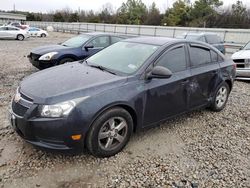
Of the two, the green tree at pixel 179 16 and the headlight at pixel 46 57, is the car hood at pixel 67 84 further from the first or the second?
the green tree at pixel 179 16

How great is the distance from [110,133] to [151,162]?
2.26 feet

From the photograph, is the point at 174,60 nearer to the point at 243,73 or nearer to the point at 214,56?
Result: the point at 214,56

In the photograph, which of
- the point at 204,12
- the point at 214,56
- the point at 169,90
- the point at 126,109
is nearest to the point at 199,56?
the point at 214,56

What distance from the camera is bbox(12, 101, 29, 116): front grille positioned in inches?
118

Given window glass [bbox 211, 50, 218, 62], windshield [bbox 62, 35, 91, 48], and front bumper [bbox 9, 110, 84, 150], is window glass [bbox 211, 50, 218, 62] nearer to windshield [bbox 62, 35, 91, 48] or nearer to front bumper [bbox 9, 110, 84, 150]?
front bumper [bbox 9, 110, 84, 150]

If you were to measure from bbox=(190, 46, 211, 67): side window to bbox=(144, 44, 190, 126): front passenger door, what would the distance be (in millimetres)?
218

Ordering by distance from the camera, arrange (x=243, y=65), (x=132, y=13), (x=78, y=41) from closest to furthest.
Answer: (x=243, y=65), (x=78, y=41), (x=132, y=13)

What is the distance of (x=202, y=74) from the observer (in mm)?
4367

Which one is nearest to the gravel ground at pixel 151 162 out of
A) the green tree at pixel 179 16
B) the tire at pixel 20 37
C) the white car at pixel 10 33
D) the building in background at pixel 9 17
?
the white car at pixel 10 33

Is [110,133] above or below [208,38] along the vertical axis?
below

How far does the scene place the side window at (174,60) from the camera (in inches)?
152

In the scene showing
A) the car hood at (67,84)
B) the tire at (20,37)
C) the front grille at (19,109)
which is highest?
the car hood at (67,84)

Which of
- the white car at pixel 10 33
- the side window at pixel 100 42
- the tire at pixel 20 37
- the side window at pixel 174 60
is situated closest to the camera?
the side window at pixel 174 60

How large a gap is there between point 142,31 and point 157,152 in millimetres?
28116
